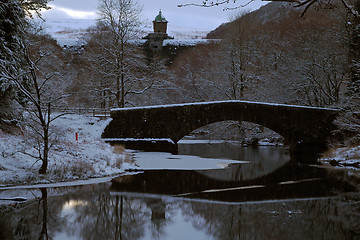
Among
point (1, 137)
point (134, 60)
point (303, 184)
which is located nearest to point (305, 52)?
point (134, 60)

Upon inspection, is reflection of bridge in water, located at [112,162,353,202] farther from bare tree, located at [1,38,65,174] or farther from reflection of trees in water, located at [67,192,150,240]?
bare tree, located at [1,38,65,174]

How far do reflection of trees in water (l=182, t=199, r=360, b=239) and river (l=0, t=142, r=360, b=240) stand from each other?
0.06 ft

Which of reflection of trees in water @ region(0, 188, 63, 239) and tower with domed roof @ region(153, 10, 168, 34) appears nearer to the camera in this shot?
reflection of trees in water @ region(0, 188, 63, 239)

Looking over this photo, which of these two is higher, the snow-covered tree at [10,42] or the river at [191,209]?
the snow-covered tree at [10,42]

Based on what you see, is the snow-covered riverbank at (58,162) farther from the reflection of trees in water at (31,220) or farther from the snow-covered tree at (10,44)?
the reflection of trees in water at (31,220)

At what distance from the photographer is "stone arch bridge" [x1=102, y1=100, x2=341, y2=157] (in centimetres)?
2184

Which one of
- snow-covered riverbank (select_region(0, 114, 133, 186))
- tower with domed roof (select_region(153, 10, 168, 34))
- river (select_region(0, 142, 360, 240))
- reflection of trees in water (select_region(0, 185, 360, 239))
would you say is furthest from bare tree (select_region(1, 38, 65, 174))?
tower with domed roof (select_region(153, 10, 168, 34))

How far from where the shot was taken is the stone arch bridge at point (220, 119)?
71.7 feet

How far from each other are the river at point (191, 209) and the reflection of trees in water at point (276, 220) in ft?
0.06

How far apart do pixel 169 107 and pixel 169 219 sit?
14570 millimetres

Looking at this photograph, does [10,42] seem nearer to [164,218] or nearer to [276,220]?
[164,218]

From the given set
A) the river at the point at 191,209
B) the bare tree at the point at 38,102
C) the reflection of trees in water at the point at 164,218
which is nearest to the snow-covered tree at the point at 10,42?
the bare tree at the point at 38,102

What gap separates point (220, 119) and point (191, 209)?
1441 centimetres

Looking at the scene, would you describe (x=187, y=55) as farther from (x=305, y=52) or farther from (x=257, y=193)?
(x=257, y=193)
